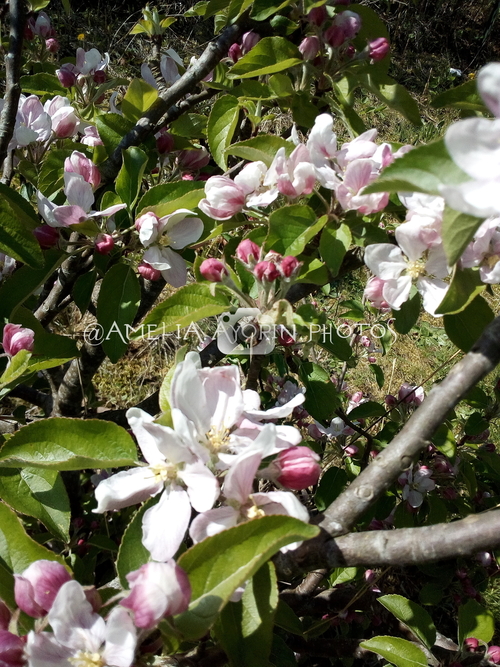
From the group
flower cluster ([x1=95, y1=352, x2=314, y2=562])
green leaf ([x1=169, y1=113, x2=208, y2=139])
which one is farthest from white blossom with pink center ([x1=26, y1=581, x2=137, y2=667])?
green leaf ([x1=169, y1=113, x2=208, y2=139])

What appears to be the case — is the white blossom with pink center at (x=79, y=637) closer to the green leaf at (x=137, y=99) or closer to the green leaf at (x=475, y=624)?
the green leaf at (x=475, y=624)

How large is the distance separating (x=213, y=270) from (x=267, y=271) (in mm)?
87

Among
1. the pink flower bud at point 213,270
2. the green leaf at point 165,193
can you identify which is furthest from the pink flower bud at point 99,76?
the pink flower bud at point 213,270

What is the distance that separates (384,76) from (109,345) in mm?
784

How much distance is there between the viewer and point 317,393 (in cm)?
121

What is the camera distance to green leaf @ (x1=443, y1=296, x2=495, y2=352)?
86 centimetres

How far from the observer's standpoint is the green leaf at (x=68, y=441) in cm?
70

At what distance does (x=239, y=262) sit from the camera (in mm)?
852

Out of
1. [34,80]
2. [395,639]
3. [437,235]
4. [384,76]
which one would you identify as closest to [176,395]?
[437,235]

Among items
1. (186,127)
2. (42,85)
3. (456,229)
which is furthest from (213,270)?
(42,85)

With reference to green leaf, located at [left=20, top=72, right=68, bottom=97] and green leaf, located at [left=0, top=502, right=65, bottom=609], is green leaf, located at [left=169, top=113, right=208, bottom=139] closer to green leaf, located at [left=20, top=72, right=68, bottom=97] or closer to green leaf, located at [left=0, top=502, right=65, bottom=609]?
green leaf, located at [left=20, top=72, right=68, bottom=97]

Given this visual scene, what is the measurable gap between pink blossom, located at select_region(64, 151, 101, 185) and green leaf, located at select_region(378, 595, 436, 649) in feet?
3.42

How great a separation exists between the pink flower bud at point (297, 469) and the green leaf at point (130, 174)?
667mm

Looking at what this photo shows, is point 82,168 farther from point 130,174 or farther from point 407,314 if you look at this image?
point 407,314
